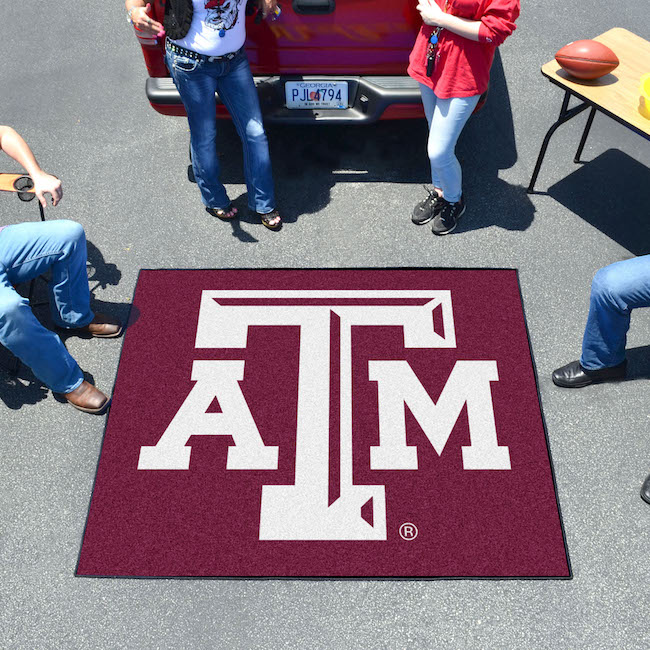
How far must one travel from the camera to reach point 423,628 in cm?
276

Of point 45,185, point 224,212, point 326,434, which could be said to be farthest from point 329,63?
point 326,434

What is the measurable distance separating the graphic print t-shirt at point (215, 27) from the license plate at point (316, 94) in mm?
497

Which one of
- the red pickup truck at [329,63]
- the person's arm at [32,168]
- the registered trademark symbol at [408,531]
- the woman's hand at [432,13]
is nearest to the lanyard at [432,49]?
the woman's hand at [432,13]

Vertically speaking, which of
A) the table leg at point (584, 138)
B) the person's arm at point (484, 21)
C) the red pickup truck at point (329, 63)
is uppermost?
the person's arm at point (484, 21)

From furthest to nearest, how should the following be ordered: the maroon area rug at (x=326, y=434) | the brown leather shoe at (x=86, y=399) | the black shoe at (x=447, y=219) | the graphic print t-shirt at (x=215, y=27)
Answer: the black shoe at (x=447, y=219), the brown leather shoe at (x=86, y=399), the graphic print t-shirt at (x=215, y=27), the maroon area rug at (x=326, y=434)

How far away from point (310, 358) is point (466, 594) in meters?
1.31

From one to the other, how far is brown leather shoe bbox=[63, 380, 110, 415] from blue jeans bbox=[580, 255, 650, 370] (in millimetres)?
2317

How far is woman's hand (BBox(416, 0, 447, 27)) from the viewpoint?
10.1 feet

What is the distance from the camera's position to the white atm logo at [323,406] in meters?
3.03

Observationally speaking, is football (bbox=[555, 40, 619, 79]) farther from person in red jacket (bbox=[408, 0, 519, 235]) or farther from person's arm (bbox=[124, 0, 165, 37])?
person's arm (bbox=[124, 0, 165, 37])

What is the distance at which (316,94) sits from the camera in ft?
12.3

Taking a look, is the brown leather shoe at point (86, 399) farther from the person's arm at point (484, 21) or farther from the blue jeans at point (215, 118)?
the person's arm at point (484, 21)

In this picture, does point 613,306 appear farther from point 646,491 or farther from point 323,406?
point 323,406

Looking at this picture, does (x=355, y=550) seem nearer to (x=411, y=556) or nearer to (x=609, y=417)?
(x=411, y=556)
